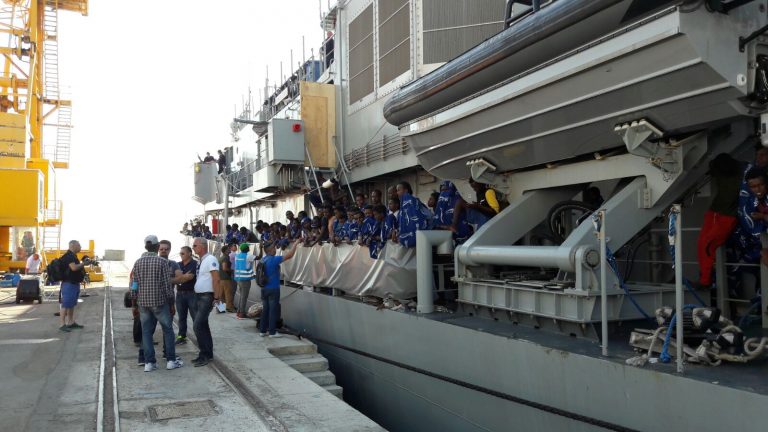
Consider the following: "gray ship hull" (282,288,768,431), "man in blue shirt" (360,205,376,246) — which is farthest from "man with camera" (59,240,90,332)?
"man in blue shirt" (360,205,376,246)

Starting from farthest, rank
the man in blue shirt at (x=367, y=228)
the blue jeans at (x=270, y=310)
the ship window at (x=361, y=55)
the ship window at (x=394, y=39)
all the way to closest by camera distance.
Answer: the ship window at (x=361, y=55) < the ship window at (x=394, y=39) < the blue jeans at (x=270, y=310) < the man in blue shirt at (x=367, y=228)

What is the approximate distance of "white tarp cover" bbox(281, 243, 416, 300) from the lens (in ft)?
20.6

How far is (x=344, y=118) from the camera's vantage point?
35.7 feet

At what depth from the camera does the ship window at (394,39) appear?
27.5 ft

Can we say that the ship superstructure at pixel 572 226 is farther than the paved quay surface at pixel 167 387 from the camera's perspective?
No

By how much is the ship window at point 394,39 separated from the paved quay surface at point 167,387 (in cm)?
433

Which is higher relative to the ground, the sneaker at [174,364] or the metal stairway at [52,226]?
the metal stairway at [52,226]

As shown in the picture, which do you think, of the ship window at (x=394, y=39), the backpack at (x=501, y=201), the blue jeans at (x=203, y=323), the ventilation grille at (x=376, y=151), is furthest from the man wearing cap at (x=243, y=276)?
the backpack at (x=501, y=201)

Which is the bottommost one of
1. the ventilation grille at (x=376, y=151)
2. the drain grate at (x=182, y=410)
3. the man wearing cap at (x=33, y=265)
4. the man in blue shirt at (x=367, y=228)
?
the drain grate at (x=182, y=410)

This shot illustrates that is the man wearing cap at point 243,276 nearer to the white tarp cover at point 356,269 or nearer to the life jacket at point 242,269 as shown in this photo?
the life jacket at point 242,269

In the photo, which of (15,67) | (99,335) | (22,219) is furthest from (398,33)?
(15,67)

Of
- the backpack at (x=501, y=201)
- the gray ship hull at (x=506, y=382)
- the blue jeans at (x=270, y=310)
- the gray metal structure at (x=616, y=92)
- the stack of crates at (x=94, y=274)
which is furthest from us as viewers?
the stack of crates at (x=94, y=274)

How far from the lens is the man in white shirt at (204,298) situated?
6246 mm

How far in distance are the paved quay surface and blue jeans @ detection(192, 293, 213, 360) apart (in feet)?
0.58
